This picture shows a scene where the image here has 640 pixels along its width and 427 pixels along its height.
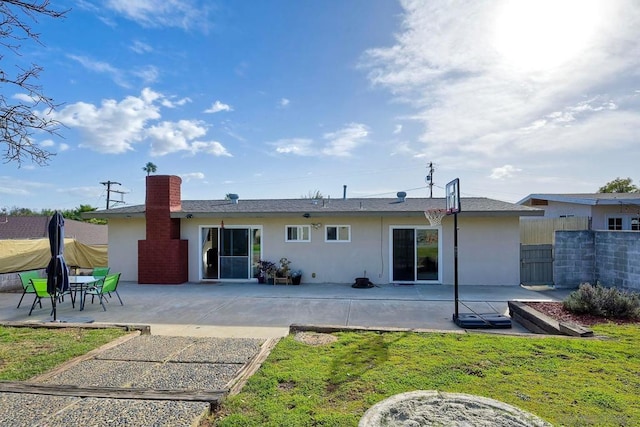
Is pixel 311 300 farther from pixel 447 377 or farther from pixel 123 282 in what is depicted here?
pixel 123 282

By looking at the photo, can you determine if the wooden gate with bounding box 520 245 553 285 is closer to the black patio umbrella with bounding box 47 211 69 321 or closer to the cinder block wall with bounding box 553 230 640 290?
the cinder block wall with bounding box 553 230 640 290

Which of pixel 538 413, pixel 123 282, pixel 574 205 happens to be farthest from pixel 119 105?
pixel 574 205

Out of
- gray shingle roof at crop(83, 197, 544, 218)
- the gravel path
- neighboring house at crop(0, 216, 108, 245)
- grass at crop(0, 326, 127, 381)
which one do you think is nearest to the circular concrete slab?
the gravel path

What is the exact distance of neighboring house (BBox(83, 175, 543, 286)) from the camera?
12.0 m

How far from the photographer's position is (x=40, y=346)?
213 inches

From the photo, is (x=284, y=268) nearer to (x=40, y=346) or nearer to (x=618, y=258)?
(x=40, y=346)

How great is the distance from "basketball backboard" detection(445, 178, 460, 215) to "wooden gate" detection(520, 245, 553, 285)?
5776 millimetres

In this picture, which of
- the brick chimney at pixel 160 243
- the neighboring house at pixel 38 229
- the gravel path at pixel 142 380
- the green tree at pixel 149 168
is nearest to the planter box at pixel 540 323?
the gravel path at pixel 142 380

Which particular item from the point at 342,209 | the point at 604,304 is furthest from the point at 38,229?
the point at 604,304

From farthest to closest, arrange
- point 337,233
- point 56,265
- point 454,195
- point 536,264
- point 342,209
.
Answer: point 342,209
point 337,233
point 536,264
point 454,195
point 56,265

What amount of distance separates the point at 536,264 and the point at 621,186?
31.9m

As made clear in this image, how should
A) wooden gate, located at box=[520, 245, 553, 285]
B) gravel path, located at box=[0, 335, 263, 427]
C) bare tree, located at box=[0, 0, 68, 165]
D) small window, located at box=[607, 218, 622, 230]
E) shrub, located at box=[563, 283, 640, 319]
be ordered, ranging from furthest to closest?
small window, located at box=[607, 218, 622, 230] → wooden gate, located at box=[520, 245, 553, 285] → shrub, located at box=[563, 283, 640, 319] → bare tree, located at box=[0, 0, 68, 165] → gravel path, located at box=[0, 335, 263, 427]

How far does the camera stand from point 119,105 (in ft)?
37.3

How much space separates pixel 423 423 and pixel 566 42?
28.4ft
